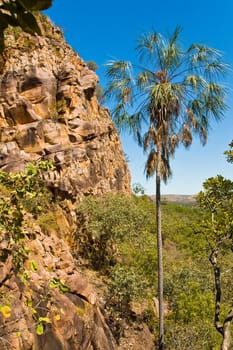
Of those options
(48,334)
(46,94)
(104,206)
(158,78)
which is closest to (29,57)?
(46,94)

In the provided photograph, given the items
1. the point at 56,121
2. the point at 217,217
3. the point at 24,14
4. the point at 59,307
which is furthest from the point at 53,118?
the point at 24,14

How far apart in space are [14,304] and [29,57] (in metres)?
22.8

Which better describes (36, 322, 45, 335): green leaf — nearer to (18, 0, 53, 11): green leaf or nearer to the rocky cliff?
(18, 0, 53, 11): green leaf

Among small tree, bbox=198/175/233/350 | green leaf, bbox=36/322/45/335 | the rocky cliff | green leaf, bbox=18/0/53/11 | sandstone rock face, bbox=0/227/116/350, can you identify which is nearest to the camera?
green leaf, bbox=18/0/53/11

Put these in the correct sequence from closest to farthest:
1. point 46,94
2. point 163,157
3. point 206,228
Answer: point 206,228 → point 163,157 → point 46,94

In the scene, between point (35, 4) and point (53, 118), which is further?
point (53, 118)

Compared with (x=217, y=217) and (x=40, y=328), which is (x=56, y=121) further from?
(x=40, y=328)

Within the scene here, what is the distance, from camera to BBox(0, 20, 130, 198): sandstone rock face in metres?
24.7

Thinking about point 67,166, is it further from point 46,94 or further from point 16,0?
point 16,0

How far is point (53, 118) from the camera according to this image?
26.8 metres

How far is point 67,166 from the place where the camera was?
996 inches

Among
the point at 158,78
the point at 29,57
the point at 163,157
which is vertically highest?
the point at 29,57

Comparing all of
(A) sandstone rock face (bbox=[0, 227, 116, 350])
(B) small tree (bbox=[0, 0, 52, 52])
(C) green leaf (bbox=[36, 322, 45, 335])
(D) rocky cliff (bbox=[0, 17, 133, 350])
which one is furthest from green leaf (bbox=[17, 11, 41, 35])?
(D) rocky cliff (bbox=[0, 17, 133, 350])

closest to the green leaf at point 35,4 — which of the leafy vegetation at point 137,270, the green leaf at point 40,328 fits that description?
the green leaf at point 40,328
